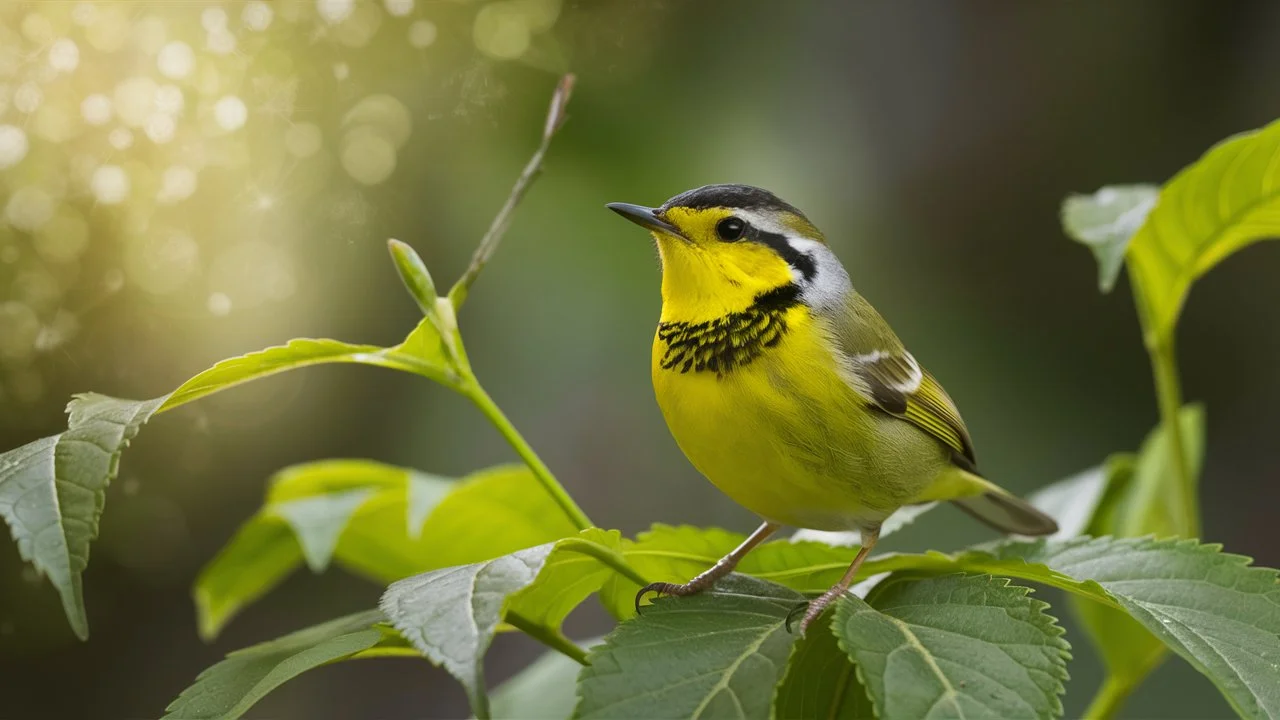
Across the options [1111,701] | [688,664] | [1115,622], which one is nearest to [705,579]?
[688,664]

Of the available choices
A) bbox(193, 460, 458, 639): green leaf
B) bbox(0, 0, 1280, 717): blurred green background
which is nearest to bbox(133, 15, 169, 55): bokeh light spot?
bbox(0, 0, 1280, 717): blurred green background

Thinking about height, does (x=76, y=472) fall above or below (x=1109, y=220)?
below

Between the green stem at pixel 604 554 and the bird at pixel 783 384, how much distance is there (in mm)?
118

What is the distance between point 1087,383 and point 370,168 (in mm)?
3420

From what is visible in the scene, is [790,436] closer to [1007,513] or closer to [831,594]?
[831,594]

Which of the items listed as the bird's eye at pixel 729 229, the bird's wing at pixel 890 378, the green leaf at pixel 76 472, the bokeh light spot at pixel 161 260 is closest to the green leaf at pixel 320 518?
the green leaf at pixel 76 472

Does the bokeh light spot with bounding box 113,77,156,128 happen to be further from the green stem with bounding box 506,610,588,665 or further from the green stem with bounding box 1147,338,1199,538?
the green stem with bounding box 1147,338,1199,538

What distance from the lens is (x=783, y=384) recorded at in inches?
78.8

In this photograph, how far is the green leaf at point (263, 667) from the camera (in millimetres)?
1257

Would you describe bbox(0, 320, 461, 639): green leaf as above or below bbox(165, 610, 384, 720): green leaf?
above

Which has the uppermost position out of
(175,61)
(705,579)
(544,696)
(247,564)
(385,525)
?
(175,61)

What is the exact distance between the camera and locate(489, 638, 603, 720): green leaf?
7.22 ft

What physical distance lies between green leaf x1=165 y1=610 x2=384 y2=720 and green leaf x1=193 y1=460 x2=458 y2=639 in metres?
0.52

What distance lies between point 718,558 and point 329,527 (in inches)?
30.8
